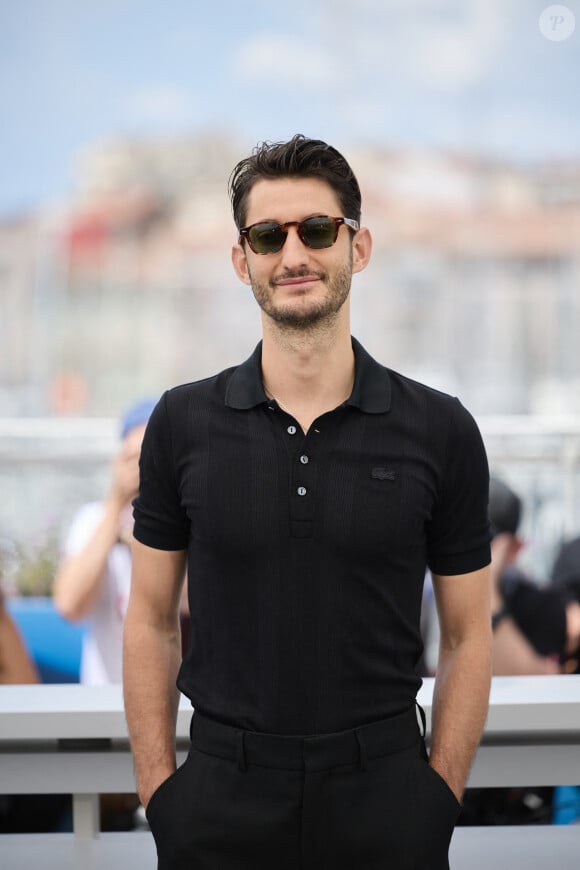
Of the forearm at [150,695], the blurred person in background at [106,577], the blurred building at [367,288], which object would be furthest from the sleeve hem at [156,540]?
the blurred building at [367,288]

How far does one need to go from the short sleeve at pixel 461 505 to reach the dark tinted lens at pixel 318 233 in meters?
0.24

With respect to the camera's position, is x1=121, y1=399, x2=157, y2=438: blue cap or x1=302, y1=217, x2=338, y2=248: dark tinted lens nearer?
x1=302, y1=217, x2=338, y2=248: dark tinted lens

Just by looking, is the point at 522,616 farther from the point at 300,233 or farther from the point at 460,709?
the point at 300,233

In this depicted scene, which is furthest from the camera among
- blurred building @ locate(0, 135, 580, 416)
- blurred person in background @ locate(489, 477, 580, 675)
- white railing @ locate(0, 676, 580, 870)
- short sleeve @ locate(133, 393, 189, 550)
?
blurred building @ locate(0, 135, 580, 416)

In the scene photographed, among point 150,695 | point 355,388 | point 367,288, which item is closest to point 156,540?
point 150,695

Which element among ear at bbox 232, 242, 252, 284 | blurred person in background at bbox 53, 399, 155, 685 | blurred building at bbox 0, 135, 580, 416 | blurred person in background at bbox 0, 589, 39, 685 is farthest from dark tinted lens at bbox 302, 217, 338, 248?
blurred building at bbox 0, 135, 580, 416

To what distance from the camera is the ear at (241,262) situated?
4.14ft

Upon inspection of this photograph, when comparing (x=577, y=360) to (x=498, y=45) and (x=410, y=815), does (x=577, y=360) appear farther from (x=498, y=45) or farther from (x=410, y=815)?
(x=410, y=815)

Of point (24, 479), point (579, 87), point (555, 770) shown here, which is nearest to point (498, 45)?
point (579, 87)

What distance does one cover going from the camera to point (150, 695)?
127 centimetres

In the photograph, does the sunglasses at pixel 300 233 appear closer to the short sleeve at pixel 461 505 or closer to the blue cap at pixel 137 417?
the short sleeve at pixel 461 505

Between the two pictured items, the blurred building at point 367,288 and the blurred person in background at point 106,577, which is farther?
the blurred building at point 367,288

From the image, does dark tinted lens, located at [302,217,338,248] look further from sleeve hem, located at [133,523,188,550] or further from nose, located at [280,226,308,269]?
sleeve hem, located at [133,523,188,550]

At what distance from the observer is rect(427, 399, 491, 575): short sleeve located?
120 centimetres
